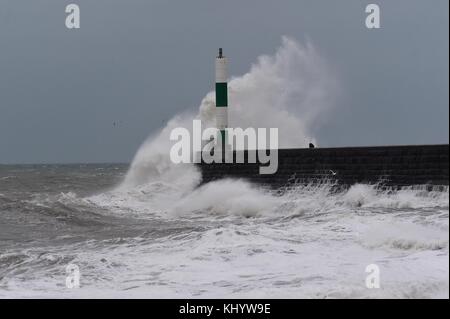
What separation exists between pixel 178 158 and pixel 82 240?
34.3ft

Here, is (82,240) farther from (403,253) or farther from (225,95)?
(225,95)

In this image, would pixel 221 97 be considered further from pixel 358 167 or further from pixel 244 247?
pixel 244 247

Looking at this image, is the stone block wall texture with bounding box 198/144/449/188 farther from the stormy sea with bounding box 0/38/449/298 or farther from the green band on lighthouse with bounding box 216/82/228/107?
the green band on lighthouse with bounding box 216/82/228/107

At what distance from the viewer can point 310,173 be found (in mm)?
14289

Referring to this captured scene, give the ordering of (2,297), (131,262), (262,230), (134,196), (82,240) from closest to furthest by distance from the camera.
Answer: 1. (2,297)
2. (131,262)
3. (262,230)
4. (82,240)
5. (134,196)

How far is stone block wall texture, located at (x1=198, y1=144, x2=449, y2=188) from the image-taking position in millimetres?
11391

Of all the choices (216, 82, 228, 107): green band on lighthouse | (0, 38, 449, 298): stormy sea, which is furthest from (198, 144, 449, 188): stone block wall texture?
(216, 82, 228, 107): green band on lighthouse

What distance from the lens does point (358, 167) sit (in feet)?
43.0

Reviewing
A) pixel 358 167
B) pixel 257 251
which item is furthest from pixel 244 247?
pixel 358 167

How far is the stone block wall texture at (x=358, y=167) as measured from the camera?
1139cm

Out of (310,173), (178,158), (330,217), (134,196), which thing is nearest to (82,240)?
(330,217)

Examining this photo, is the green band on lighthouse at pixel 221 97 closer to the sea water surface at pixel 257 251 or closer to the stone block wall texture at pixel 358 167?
the stone block wall texture at pixel 358 167

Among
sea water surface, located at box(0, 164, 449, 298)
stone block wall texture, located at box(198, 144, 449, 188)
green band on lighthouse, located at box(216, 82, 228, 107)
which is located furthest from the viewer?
green band on lighthouse, located at box(216, 82, 228, 107)

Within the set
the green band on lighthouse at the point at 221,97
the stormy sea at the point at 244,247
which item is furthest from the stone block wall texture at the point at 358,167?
the green band on lighthouse at the point at 221,97
